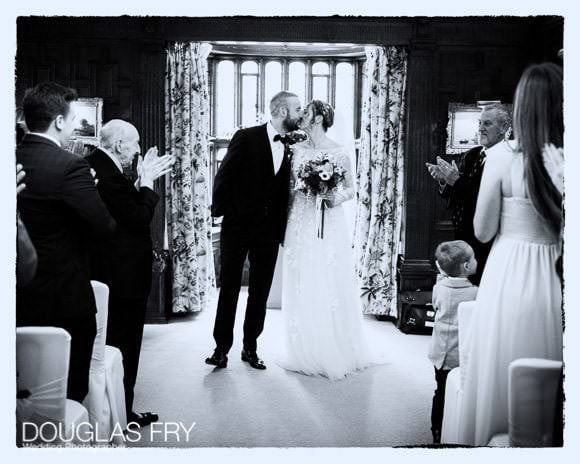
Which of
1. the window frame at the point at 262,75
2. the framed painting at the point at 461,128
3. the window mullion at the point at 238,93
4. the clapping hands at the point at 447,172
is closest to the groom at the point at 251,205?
the framed painting at the point at 461,128

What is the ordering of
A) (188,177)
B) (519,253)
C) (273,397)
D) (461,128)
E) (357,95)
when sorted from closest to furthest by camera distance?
(519,253) < (461,128) < (273,397) < (188,177) < (357,95)

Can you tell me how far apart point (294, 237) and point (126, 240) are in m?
1.43

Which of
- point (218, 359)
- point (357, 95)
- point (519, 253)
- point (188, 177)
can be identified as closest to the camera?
point (519, 253)

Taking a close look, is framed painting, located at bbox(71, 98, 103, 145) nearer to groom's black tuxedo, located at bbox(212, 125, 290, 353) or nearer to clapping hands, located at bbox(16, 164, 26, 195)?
clapping hands, located at bbox(16, 164, 26, 195)

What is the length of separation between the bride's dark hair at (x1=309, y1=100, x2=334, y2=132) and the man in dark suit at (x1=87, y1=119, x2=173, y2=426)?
4.73 feet

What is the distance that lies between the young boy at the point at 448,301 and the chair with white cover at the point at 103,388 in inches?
48.6

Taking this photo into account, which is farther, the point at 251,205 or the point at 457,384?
the point at 251,205

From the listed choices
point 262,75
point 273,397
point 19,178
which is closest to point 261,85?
point 262,75

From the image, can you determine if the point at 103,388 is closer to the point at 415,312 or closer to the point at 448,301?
the point at 448,301

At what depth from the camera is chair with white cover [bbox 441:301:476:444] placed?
2307 millimetres

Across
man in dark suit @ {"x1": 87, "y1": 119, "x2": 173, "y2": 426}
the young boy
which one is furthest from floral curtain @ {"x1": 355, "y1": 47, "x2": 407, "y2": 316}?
man in dark suit @ {"x1": 87, "y1": 119, "x2": 173, "y2": 426}

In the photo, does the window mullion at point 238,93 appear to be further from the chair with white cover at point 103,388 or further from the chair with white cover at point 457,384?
the chair with white cover at point 457,384

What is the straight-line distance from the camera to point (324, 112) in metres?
3.86

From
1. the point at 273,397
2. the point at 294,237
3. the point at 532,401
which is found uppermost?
the point at 294,237
